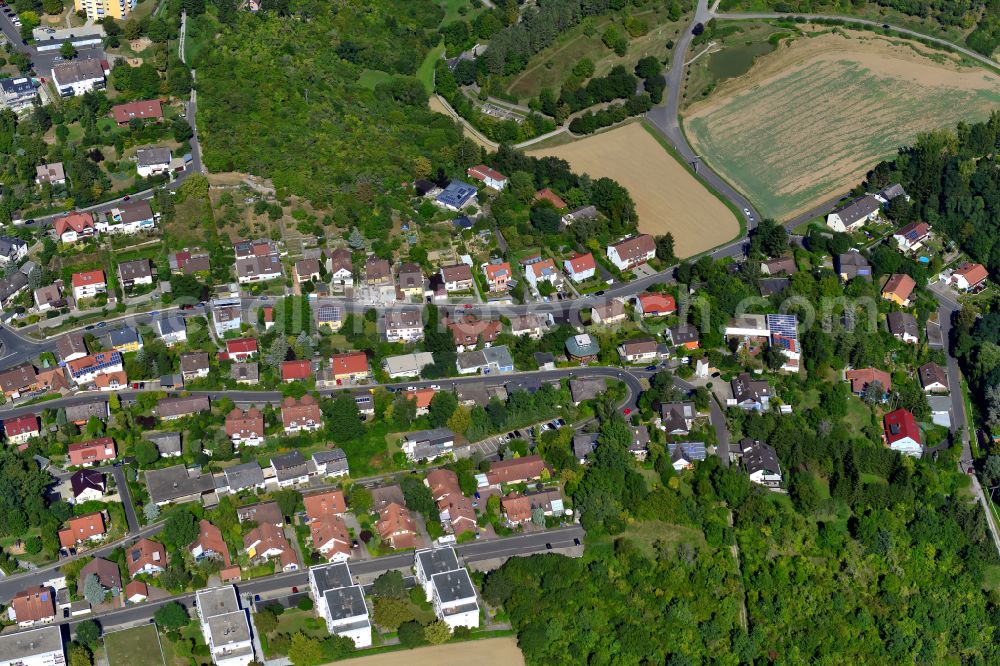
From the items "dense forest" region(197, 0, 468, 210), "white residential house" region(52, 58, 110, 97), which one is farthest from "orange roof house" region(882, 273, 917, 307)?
"white residential house" region(52, 58, 110, 97)

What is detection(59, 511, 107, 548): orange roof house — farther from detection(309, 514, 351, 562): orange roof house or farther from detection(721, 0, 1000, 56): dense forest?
detection(721, 0, 1000, 56): dense forest

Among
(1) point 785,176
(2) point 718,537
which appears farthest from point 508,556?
(1) point 785,176

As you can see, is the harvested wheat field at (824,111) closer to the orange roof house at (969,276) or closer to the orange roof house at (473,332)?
the orange roof house at (969,276)

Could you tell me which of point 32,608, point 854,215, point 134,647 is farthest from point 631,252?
point 32,608

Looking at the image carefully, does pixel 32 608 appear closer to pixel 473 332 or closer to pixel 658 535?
pixel 473 332

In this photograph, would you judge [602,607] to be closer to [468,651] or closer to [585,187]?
[468,651]

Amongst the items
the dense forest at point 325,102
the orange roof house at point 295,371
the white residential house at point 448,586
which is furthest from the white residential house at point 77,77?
the white residential house at point 448,586
